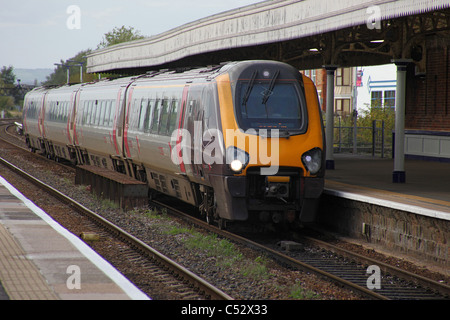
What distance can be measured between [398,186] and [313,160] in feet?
12.1

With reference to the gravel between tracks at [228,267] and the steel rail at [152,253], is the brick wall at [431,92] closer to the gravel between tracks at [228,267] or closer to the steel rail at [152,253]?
the gravel between tracks at [228,267]

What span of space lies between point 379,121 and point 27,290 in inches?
1193

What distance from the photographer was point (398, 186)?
1560cm

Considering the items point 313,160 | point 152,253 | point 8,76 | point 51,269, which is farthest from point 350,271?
point 8,76

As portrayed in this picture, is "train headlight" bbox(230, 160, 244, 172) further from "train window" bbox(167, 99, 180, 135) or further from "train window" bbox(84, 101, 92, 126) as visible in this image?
"train window" bbox(84, 101, 92, 126)

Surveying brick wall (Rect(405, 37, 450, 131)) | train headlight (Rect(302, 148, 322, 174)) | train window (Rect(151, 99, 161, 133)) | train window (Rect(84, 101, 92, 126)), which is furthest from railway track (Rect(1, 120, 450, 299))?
train window (Rect(84, 101, 92, 126))

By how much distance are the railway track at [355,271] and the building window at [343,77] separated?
45844 millimetres

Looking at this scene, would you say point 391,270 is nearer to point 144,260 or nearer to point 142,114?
point 144,260

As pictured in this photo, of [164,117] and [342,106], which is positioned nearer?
[164,117]

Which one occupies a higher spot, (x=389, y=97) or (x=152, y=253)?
(x=389, y=97)

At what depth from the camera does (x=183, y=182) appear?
14.9m

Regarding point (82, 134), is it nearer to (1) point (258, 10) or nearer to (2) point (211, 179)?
(1) point (258, 10)

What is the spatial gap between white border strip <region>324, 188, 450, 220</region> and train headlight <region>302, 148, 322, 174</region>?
1091 millimetres

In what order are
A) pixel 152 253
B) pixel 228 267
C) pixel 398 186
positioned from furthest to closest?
pixel 398 186
pixel 152 253
pixel 228 267
